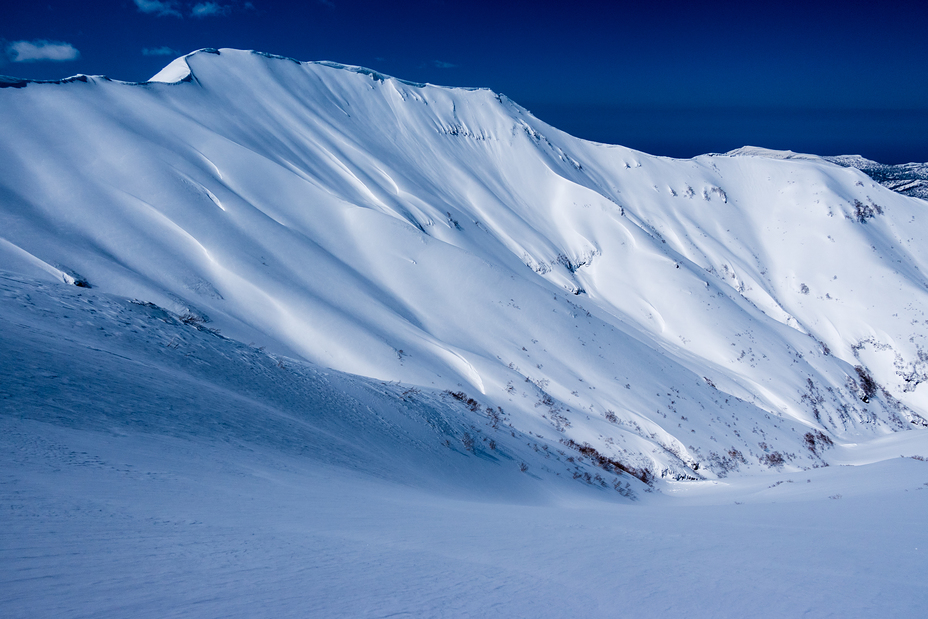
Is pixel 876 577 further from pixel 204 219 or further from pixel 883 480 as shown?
pixel 204 219

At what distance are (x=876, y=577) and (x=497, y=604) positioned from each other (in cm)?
260

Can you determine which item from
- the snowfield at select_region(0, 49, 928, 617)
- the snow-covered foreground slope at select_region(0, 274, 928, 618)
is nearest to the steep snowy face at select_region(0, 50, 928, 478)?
the snowfield at select_region(0, 49, 928, 617)

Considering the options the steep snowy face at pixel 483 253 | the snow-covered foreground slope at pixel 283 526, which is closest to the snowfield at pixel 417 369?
the snow-covered foreground slope at pixel 283 526

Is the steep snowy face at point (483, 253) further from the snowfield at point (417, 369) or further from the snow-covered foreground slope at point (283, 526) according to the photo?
the snow-covered foreground slope at point (283, 526)

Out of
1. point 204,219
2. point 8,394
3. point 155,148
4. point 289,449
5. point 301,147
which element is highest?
point 301,147

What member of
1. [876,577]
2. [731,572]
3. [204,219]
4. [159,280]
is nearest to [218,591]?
[731,572]

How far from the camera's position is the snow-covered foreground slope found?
246 centimetres

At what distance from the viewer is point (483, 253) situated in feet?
108

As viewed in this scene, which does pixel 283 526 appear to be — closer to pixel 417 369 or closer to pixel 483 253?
pixel 417 369

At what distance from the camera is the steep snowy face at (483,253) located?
17.1m

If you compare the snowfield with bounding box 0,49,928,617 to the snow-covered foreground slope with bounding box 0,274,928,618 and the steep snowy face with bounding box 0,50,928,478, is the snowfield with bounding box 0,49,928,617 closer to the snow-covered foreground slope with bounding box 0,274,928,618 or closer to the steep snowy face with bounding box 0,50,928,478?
the snow-covered foreground slope with bounding box 0,274,928,618

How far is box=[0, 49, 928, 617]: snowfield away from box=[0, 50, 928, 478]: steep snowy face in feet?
0.65

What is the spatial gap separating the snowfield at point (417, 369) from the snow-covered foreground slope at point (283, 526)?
3 centimetres

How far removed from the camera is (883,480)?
26.7ft
